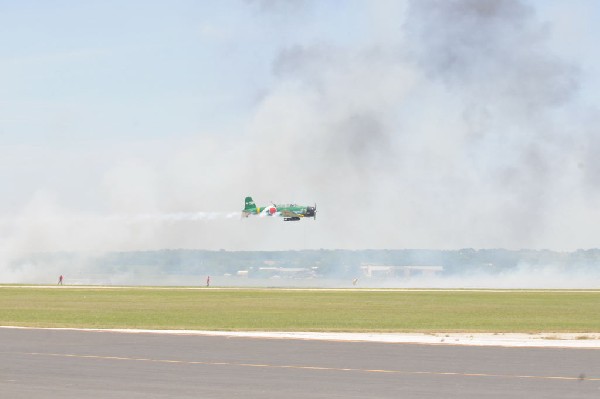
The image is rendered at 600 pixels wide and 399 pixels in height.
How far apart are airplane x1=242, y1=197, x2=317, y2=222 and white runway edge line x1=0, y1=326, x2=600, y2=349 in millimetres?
86019

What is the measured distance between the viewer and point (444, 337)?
4175cm

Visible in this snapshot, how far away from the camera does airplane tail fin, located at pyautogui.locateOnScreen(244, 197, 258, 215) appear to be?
135125 mm

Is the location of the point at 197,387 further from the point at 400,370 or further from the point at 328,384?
the point at 400,370

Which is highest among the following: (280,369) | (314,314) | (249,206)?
(249,206)

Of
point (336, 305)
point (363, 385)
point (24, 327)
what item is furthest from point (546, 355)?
point (336, 305)

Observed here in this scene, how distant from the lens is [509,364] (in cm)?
3106

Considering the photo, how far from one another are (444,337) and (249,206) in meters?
95.3

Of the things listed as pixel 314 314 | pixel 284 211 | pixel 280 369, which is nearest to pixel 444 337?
pixel 280 369

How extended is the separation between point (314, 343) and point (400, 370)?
33.0 feet

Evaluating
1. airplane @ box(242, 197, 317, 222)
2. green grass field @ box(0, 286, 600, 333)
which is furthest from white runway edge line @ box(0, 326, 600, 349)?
airplane @ box(242, 197, 317, 222)

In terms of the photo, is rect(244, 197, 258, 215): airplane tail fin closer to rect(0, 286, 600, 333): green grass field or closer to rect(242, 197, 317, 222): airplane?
rect(242, 197, 317, 222): airplane

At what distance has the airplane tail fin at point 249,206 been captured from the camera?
443 ft

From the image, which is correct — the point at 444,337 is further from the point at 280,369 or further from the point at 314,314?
the point at 314,314

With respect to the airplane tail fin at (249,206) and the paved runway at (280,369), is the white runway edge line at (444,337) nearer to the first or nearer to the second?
the paved runway at (280,369)
